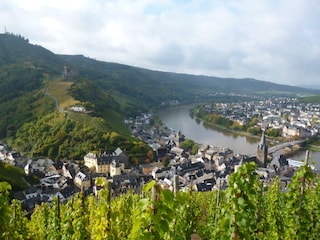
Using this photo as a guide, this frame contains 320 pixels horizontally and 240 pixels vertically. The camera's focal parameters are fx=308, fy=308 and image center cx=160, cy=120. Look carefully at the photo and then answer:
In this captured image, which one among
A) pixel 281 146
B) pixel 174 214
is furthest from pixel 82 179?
pixel 281 146

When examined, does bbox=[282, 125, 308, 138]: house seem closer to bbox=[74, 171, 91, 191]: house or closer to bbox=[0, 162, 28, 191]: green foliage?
bbox=[74, 171, 91, 191]: house

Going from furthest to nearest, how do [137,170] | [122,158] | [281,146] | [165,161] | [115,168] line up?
1. [281,146]
2. [165,161]
3. [122,158]
4. [137,170]
5. [115,168]

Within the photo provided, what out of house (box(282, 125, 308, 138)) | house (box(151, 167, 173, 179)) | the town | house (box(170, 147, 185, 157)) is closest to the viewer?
the town

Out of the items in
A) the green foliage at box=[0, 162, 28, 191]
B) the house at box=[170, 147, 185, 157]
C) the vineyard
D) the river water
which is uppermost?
the vineyard

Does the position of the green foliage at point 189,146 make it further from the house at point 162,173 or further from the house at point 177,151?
the house at point 162,173

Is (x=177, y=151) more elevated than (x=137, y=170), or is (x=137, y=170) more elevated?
(x=177, y=151)

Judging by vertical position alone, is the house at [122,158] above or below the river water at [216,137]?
above

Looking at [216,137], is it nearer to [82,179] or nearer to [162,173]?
[162,173]

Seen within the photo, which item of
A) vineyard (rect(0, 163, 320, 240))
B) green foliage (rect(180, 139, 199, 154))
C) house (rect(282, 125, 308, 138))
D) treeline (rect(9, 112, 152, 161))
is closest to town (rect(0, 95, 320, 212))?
green foliage (rect(180, 139, 199, 154))

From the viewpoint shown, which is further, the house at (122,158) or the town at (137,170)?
the house at (122,158)

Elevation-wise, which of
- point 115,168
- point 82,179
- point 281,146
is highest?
point 82,179

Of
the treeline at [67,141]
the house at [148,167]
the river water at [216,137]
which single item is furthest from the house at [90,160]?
the river water at [216,137]

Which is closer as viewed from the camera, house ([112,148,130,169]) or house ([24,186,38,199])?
house ([24,186,38,199])
